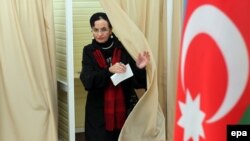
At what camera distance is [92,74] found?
2658 mm

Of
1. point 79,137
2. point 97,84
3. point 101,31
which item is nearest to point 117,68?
point 97,84

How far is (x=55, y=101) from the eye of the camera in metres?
3.14

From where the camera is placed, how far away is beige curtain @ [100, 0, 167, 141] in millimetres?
2820

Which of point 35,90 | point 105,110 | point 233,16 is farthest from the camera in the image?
point 35,90

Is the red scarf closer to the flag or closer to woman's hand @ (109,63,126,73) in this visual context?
woman's hand @ (109,63,126,73)

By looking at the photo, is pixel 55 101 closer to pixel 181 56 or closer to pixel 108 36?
pixel 108 36

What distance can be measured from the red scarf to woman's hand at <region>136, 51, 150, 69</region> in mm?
143

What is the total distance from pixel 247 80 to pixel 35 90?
7.83ft

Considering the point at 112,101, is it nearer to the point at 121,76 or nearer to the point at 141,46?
the point at 121,76

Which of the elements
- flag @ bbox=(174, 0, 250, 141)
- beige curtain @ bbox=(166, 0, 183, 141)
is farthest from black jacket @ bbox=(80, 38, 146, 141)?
flag @ bbox=(174, 0, 250, 141)

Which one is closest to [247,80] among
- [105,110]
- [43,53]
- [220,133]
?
[220,133]

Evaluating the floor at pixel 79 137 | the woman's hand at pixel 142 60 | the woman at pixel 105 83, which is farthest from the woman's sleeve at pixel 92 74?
the floor at pixel 79 137

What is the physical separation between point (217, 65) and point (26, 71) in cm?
235

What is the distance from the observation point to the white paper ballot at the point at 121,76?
2.66 metres
